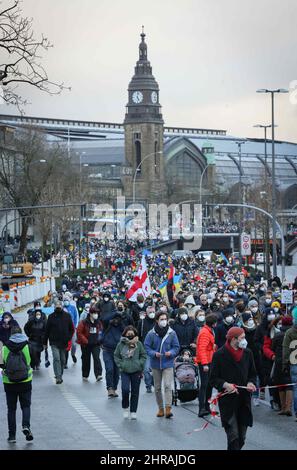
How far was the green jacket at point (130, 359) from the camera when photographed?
18.6 metres

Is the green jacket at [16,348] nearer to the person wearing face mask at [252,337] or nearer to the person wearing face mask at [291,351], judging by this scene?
the person wearing face mask at [291,351]

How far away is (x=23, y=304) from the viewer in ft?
178

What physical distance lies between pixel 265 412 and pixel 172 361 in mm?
1567

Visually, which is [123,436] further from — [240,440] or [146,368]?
[146,368]

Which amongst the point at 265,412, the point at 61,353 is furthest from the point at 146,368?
the point at 265,412

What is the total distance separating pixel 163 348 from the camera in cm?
1922

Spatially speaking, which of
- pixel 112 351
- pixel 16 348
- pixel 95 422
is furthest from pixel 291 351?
pixel 112 351

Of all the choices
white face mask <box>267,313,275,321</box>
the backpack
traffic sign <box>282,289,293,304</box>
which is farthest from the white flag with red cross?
the backpack

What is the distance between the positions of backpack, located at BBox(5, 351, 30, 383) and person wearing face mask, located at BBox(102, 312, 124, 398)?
4926mm

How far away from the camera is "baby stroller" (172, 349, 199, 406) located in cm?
2019

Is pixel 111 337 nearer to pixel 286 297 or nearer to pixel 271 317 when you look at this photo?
Answer: pixel 271 317

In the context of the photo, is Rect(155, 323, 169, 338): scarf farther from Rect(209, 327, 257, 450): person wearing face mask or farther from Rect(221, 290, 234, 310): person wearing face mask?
Rect(221, 290, 234, 310): person wearing face mask

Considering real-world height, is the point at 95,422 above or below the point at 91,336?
below

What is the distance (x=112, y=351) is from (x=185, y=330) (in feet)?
4.08
